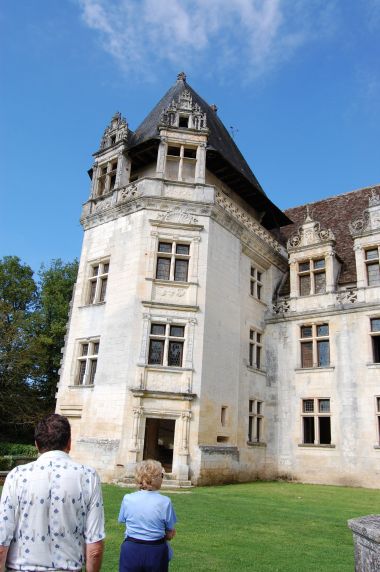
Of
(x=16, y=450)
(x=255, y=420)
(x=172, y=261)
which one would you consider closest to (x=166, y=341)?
(x=172, y=261)

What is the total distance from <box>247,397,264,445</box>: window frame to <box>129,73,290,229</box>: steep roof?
9.14m

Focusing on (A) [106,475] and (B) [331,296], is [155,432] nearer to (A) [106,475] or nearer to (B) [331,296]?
(A) [106,475]

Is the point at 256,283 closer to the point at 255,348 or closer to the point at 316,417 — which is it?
the point at 255,348

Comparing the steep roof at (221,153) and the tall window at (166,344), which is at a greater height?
the steep roof at (221,153)

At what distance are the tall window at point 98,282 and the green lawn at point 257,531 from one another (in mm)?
7371

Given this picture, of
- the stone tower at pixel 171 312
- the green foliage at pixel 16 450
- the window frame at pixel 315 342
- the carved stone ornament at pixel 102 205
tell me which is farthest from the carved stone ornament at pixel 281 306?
the green foliage at pixel 16 450

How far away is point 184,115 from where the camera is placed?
19562 millimetres

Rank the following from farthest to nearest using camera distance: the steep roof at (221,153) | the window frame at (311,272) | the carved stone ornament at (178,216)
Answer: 1. the window frame at (311,272)
2. the steep roof at (221,153)
3. the carved stone ornament at (178,216)

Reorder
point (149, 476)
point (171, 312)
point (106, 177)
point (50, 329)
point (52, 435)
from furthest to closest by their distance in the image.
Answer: point (50, 329), point (106, 177), point (171, 312), point (149, 476), point (52, 435)

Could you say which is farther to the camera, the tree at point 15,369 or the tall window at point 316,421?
the tree at point 15,369

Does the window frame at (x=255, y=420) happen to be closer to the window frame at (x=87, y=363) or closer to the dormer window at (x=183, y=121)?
the window frame at (x=87, y=363)

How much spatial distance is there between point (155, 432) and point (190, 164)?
1095 cm

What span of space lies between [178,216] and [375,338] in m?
8.76

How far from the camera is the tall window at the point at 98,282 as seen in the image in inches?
710
